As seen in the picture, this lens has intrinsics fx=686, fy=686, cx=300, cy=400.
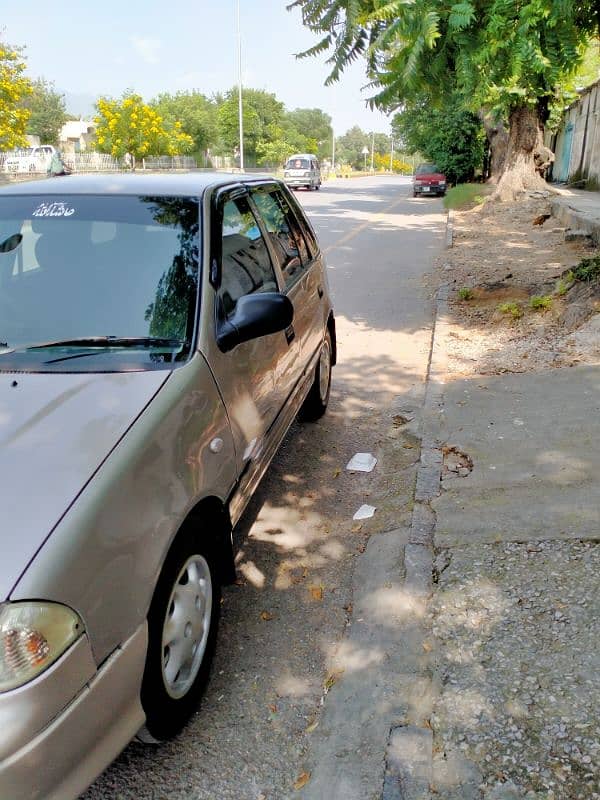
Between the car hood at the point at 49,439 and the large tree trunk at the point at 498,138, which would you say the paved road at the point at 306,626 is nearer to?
the car hood at the point at 49,439

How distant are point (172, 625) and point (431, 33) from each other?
4727 millimetres

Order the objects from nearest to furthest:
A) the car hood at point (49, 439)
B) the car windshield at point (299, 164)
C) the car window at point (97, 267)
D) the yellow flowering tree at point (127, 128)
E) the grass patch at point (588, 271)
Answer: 1. the car hood at point (49, 439)
2. the car window at point (97, 267)
3. the grass patch at point (588, 271)
4. the car windshield at point (299, 164)
5. the yellow flowering tree at point (127, 128)

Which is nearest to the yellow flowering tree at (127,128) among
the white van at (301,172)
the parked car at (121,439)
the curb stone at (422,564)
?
the white van at (301,172)

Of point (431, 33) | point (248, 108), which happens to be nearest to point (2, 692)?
point (431, 33)

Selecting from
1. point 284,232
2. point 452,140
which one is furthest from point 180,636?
point 452,140

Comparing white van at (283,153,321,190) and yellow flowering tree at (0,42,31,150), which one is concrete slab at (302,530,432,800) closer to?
yellow flowering tree at (0,42,31,150)

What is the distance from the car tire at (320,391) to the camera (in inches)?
214

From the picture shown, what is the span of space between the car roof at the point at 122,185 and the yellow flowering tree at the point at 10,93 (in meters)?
30.4

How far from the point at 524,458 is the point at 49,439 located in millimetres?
3095

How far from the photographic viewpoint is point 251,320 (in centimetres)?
299

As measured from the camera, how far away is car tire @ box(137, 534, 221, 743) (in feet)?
7.34

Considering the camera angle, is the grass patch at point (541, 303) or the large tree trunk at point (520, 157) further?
the large tree trunk at point (520, 157)

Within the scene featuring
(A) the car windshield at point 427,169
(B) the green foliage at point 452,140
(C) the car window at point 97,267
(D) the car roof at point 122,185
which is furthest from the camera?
(A) the car windshield at point 427,169

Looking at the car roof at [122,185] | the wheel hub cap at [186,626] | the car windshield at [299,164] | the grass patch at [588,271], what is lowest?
the wheel hub cap at [186,626]
